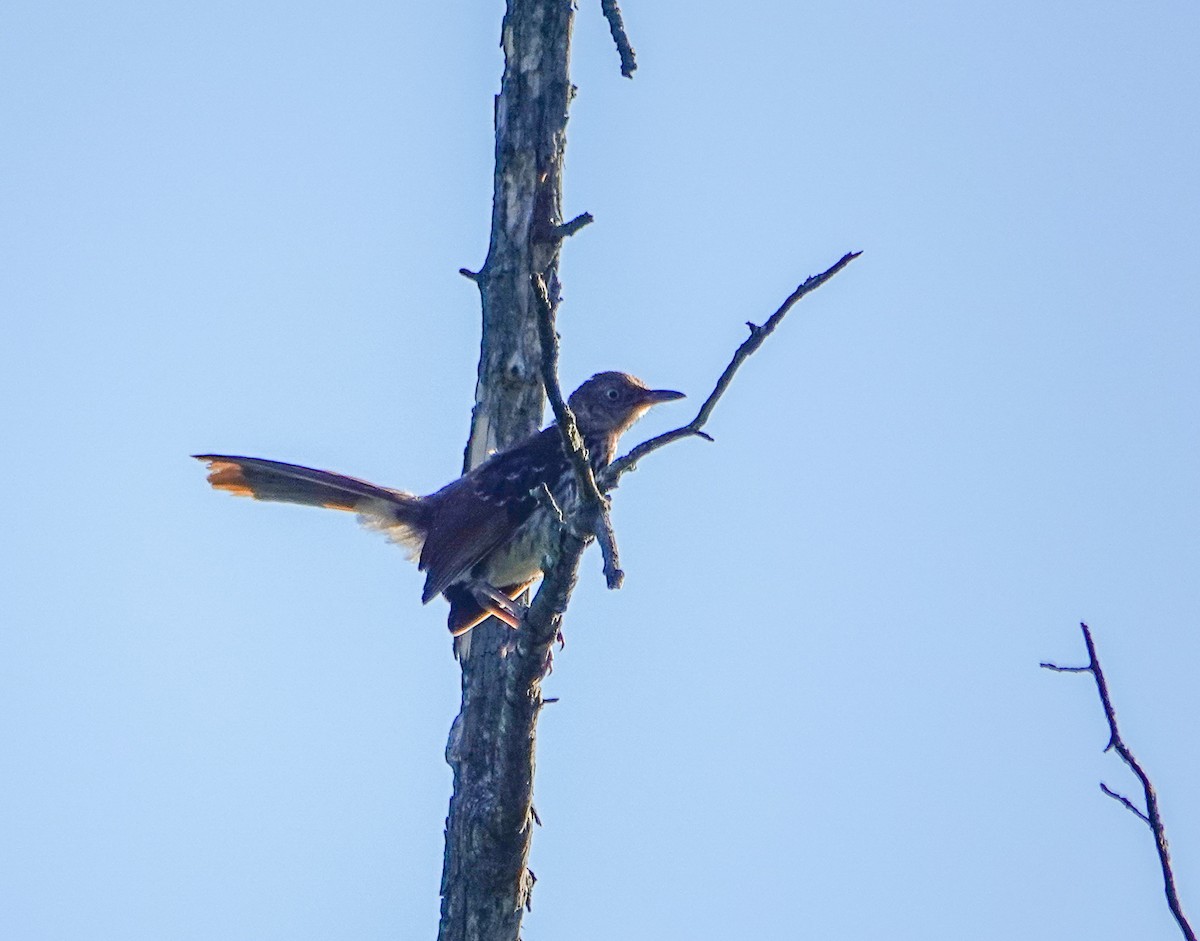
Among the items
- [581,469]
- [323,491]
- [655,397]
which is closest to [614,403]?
[655,397]

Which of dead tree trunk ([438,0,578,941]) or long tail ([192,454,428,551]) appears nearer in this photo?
dead tree trunk ([438,0,578,941])

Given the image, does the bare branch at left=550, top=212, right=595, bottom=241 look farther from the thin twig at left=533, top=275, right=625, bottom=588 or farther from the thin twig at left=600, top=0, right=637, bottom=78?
the thin twig at left=533, top=275, right=625, bottom=588

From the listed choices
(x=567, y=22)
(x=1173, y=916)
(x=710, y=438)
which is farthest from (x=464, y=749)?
(x=1173, y=916)

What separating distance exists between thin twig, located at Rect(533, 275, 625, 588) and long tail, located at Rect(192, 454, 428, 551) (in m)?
2.72

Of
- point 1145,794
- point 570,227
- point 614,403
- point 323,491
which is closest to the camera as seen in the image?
point 1145,794

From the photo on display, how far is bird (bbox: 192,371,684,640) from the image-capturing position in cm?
600

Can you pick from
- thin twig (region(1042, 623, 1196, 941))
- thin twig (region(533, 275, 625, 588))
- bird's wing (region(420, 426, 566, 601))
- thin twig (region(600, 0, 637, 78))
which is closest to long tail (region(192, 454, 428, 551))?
bird's wing (region(420, 426, 566, 601))

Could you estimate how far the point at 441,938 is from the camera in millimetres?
4867

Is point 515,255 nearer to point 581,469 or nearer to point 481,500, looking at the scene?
point 481,500

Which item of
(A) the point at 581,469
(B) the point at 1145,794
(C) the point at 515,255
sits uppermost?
(C) the point at 515,255

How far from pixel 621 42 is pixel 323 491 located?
7.15 ft

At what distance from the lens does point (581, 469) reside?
3875 millimetres

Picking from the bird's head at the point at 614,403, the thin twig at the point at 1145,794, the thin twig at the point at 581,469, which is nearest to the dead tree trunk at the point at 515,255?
the bird's head at the point at 614,403

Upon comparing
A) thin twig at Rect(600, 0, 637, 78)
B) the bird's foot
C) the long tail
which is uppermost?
thin twig at Rect(600, 0, 637, 78)
